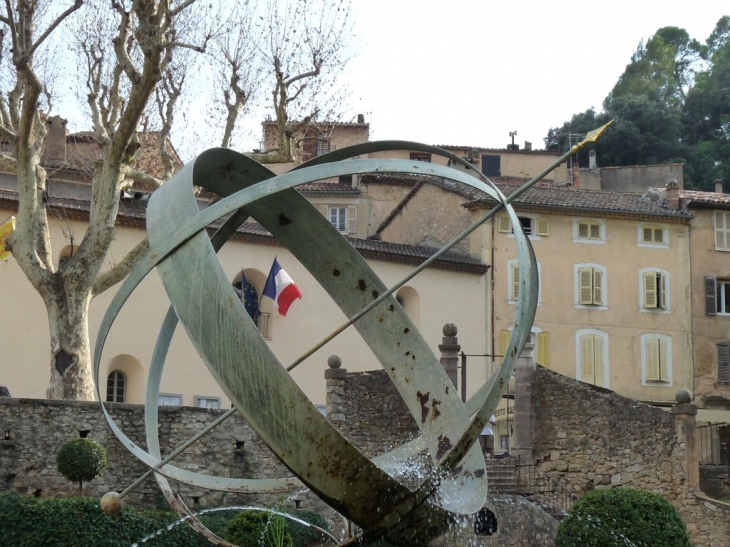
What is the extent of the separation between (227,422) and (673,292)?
20.4 m

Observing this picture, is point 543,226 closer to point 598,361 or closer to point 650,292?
point 650,292

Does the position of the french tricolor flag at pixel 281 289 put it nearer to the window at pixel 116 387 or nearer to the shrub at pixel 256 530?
the window at pixel 116 387

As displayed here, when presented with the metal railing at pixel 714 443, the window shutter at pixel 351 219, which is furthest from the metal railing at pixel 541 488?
the window shutter at pixel 351 219

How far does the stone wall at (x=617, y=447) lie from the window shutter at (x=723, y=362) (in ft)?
46.7

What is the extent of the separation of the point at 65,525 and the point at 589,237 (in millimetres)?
23831

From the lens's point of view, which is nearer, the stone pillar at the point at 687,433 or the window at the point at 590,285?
the stone pillar at the point at 687,433

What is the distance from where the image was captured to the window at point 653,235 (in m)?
39.7

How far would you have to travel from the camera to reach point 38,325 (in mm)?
30828

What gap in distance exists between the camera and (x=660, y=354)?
3922 centimetres

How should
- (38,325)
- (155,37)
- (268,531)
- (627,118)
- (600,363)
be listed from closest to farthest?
(268,531)
(155,37)
(38,325)
(600,363)
(627,118)

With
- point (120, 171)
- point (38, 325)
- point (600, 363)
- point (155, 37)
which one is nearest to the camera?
point (155, 37)

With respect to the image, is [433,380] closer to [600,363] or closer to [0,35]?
[0,35]

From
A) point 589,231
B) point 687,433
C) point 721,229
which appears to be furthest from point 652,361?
point 687,433

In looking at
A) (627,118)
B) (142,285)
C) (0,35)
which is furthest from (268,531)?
(627,118)
